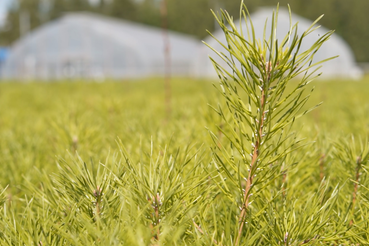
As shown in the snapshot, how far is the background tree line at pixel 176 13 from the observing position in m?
14.8

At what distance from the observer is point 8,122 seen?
3.61ft

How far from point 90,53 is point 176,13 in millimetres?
13112

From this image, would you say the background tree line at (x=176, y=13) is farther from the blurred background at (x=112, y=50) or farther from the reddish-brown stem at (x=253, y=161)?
the reddish-brown stem at (x=253, y=161)

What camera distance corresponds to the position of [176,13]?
23891mm

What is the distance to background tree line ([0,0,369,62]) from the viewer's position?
1481 cm

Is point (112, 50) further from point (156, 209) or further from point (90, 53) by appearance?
point (156, 209)

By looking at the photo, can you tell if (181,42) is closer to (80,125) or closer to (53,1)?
(80,125)

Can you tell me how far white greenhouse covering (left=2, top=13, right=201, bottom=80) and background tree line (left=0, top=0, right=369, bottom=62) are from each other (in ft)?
11.1

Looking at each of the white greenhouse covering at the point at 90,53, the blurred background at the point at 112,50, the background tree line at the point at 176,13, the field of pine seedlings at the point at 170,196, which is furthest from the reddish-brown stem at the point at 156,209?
the background tree line at the point at 176,13

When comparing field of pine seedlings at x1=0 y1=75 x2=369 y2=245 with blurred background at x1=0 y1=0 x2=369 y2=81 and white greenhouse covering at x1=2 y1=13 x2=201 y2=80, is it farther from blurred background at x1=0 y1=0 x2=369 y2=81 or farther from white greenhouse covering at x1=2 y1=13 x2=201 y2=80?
white greenhouse covering at x1=2 y1=13 x2=201 y2=80

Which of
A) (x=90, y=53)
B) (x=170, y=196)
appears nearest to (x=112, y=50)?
(x=90, y=53)

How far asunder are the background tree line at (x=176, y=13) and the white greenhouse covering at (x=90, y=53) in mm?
3382

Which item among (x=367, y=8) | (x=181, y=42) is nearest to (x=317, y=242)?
(x=181, y=42)

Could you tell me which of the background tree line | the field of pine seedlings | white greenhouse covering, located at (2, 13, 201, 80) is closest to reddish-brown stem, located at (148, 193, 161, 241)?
the field of pine seedlings
